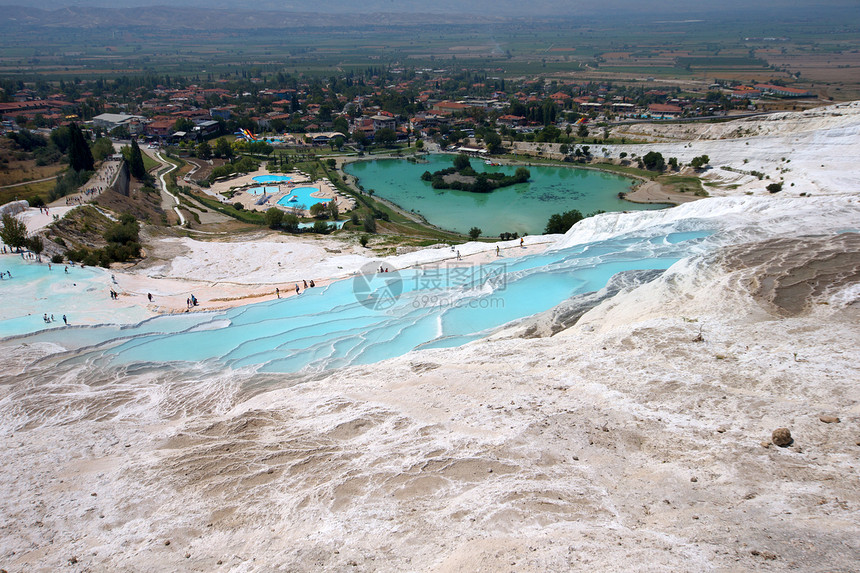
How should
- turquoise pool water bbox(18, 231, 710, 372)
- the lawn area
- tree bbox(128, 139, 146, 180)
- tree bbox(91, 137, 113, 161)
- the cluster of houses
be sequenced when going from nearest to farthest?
turquoise pool water bbox(18, 231, 710, 372)
tree bbox(128, 139, 146, 180)
tree bbox(91, 137, 113, 161)
the lawn area
the cluster of houses

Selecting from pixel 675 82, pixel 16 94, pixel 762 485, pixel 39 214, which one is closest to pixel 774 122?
pixel 762 485

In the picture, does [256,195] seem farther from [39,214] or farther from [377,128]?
[377,128]

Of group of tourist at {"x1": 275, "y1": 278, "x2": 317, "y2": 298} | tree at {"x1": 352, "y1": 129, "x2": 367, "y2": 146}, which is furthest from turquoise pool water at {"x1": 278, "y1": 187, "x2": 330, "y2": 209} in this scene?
tree at {"x1": 352, "y1": 129, "x2": 367, "y2": 146}

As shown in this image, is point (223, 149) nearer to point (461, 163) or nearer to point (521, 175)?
point (461, 163)

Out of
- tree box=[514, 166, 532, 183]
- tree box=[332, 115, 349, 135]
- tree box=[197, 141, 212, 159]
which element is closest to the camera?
tree box=[514, 166, 532, 183]

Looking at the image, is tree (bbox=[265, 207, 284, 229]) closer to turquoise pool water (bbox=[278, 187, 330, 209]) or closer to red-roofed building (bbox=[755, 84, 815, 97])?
turquoise pool water (bbox=[278, 187, 330, 209])

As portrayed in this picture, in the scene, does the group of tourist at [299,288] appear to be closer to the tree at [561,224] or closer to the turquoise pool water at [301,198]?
the tree at [561,224]
